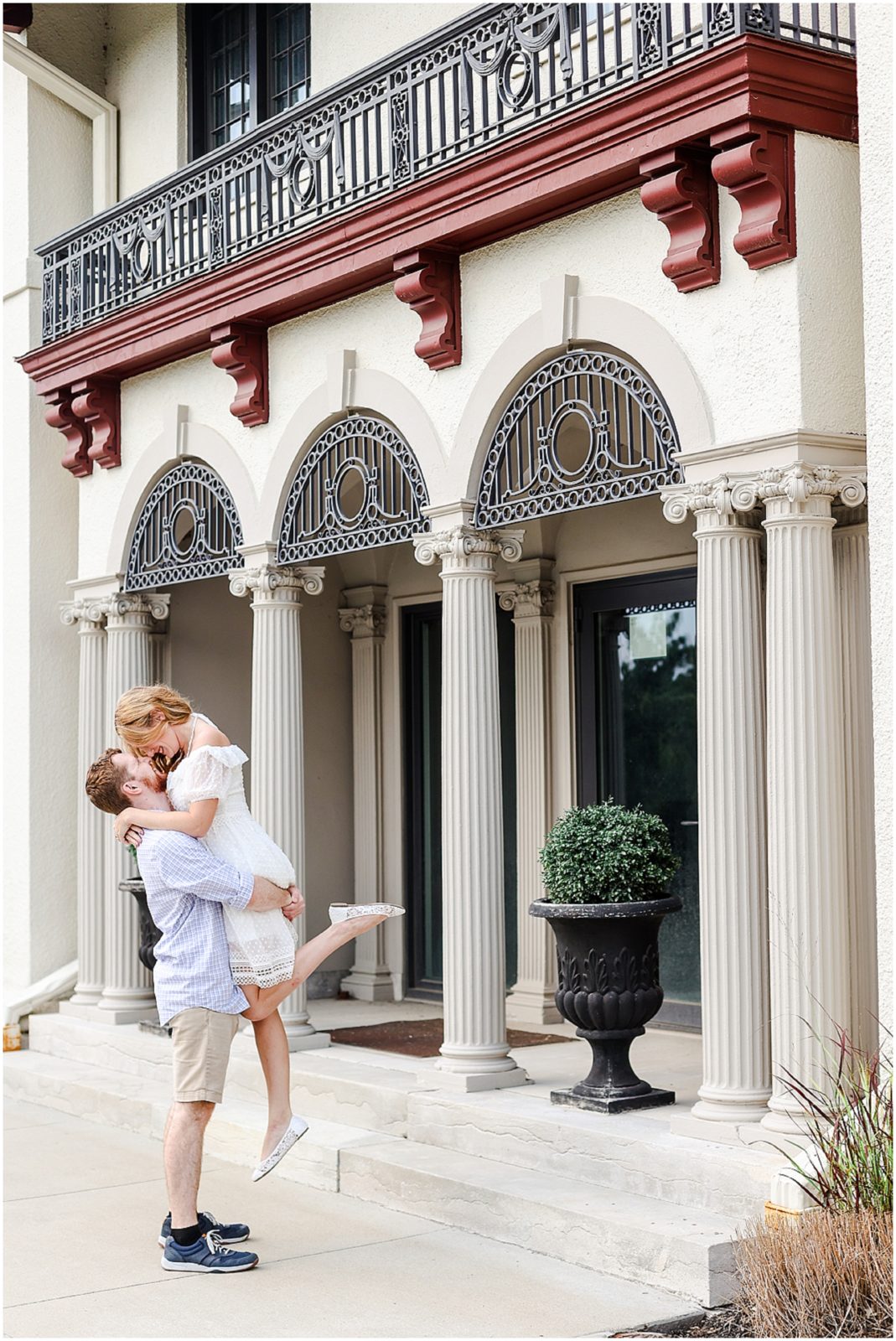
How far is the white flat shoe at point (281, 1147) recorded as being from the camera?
5.86m

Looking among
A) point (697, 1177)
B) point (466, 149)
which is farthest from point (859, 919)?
point (466, 149)

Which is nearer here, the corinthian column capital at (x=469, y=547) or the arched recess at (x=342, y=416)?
the corinthian column capital at (x=469, y=547)

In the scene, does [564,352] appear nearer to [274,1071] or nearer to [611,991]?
[611,991]

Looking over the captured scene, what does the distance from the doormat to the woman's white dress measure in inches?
137

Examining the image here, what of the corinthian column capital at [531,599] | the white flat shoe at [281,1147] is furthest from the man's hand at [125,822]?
the corinthian column capital at [531,599]

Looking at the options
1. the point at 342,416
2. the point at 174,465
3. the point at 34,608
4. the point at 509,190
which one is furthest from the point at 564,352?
the point at 34,608

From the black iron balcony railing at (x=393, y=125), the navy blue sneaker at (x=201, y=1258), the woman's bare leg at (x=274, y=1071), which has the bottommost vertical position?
the navy blue sneaker at (x=201, y=1258)

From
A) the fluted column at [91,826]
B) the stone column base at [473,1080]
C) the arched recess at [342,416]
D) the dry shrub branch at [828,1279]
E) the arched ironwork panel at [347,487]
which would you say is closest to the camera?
the dry shrub branch at [828,1279]

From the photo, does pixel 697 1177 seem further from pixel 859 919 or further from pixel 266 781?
pixel 266 781

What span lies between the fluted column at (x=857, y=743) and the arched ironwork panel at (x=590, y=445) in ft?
2.73

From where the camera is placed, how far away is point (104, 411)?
438 inches

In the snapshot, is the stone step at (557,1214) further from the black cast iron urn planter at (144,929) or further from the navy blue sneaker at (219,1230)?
the black cast iron urn planter at (144,929)

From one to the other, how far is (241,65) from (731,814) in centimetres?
774

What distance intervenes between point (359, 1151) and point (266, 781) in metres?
2.61
